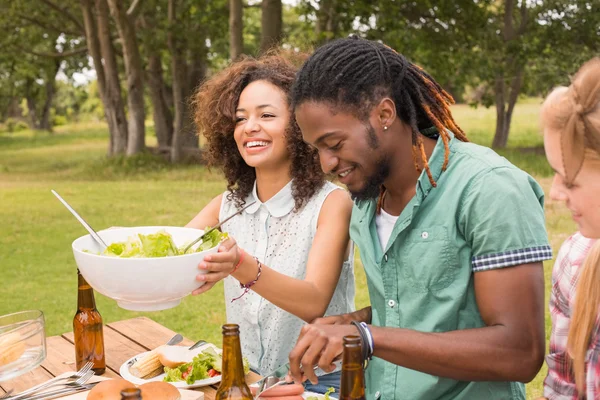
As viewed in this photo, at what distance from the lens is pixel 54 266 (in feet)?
23.5

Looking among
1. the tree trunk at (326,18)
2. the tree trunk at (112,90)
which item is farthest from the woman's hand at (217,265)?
the tree trunk at (112,90)

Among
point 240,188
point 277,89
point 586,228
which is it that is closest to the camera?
point 586,228

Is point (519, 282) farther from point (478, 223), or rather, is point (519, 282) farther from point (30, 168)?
point (30, 168)

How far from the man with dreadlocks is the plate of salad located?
1.18 ft

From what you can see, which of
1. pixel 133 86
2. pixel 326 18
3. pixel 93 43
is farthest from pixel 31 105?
pixel 326 18

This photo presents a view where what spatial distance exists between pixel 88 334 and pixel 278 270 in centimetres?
77

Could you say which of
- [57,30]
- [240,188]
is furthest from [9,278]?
[57,30]

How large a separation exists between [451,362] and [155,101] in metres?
16.3

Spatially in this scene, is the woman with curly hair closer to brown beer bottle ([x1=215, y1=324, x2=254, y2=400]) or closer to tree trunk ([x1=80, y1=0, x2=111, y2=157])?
brown beer bottle ([x1=215, y1=324, x2=254, y2=400])

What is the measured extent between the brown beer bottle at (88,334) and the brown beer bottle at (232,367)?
714 mm

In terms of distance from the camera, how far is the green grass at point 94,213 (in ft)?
19.5

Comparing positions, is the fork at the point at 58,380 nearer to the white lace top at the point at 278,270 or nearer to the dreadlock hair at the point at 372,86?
the white lace top at the point at 278,270

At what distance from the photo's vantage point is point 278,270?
2.79 metres

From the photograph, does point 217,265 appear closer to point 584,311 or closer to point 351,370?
point 351,370
